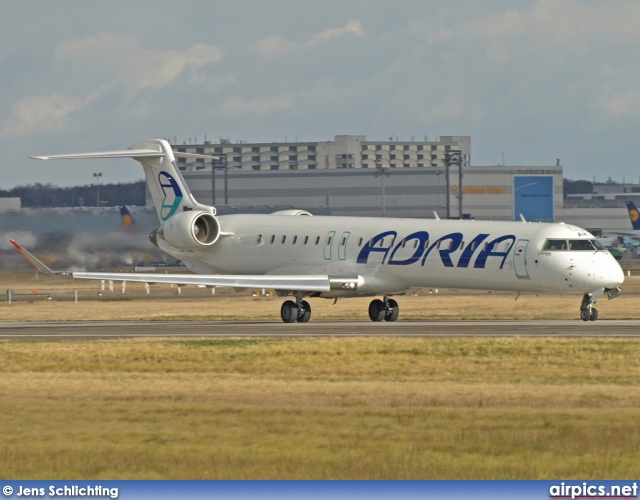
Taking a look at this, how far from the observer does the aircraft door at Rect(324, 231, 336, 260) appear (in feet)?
130

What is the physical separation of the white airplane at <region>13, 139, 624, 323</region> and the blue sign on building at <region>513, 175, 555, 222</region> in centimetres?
10419

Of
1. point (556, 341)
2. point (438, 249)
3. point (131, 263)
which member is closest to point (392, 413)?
point (556, 341)

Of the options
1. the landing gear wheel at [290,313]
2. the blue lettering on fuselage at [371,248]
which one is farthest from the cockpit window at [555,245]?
the landing gear wheel at [290,313]

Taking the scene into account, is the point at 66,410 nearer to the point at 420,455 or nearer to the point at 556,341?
the point at 420,455

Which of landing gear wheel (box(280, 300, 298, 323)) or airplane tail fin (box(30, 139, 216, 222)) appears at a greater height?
airplane tail fin (box(30, 139, 216, 222))

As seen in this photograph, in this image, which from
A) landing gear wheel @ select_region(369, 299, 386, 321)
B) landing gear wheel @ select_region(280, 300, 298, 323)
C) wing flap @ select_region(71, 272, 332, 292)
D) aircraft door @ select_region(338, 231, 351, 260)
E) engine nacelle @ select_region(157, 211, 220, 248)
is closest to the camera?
wing flap @ select_region(71, 272, 332, 292)

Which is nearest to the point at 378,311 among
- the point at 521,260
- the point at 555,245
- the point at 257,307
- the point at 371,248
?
the point at 371,248

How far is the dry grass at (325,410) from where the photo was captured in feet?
44.2

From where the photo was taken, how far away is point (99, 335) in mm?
32438

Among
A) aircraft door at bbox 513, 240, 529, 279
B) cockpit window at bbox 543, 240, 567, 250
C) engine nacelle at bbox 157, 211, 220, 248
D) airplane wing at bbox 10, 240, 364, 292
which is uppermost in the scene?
engine nacelle at bbox 157, 211, 220, 248

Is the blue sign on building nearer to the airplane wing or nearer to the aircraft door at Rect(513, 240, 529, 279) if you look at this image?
the airplane wing

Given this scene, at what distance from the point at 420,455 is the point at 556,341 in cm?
1401

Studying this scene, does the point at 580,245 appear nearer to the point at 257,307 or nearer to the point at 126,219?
the point at 257,307
